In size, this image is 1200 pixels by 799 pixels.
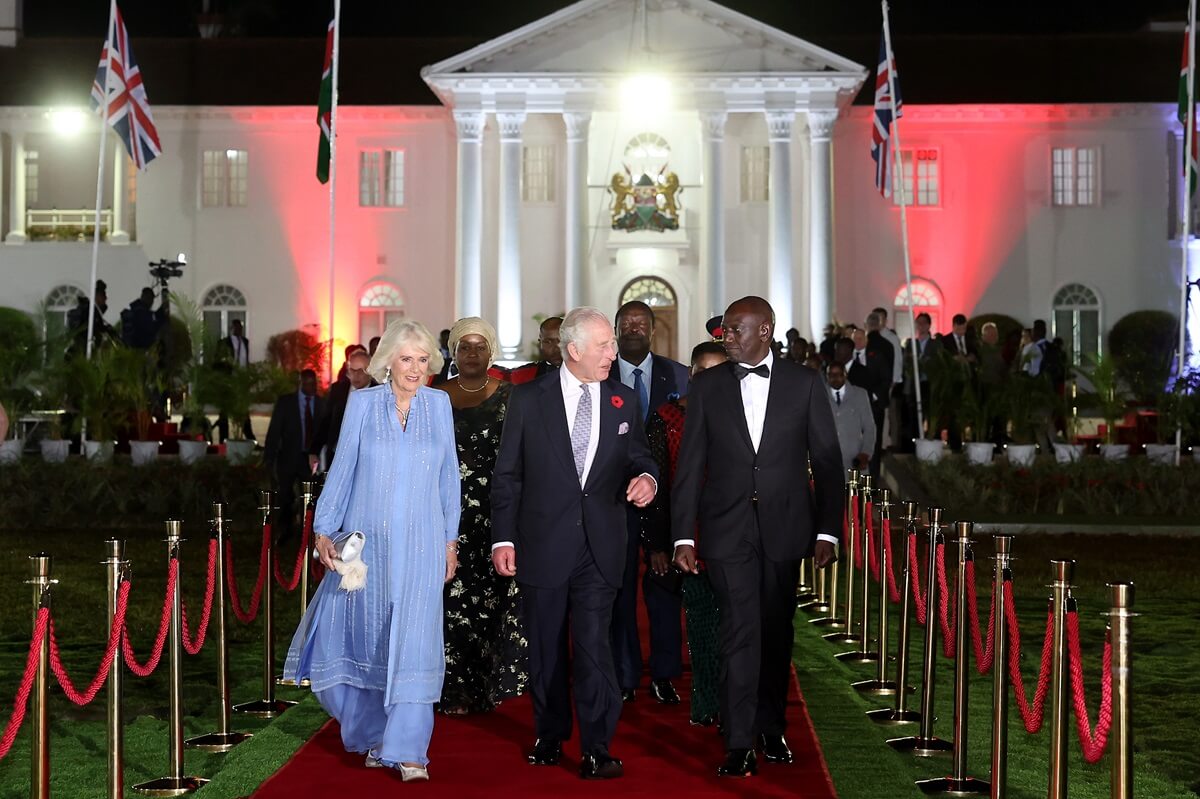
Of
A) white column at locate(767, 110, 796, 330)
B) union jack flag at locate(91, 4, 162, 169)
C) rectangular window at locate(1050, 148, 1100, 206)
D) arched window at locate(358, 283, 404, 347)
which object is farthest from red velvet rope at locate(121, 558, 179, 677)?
rectangular window at locate(1050, 148, 1100, 206)

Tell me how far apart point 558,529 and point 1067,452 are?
16.9 metres

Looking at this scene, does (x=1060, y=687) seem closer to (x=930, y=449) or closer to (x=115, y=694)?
(x=115, y=694)

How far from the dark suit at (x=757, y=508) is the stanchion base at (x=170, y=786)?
2372 mm

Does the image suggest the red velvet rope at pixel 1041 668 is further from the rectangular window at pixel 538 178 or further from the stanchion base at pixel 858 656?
the rectangular window at pixel 538 178

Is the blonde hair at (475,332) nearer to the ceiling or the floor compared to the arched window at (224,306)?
nearer to the floor

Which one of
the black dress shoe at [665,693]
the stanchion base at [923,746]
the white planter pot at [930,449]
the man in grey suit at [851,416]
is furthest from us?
the white planter pot at [930,449]

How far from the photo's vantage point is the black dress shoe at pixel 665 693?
9570mm

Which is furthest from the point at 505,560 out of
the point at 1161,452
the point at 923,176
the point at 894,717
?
the point at 923,176

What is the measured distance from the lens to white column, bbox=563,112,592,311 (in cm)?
3788

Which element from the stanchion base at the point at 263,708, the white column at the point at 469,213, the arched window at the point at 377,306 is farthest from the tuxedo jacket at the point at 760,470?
the arched window at the point at 377,306

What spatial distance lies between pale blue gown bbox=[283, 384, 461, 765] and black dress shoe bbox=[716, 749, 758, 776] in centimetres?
131

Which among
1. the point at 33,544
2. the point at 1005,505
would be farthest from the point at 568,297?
the point at 33,544

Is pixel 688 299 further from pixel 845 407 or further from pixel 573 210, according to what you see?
pixel 845 407

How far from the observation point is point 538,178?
41.1m
